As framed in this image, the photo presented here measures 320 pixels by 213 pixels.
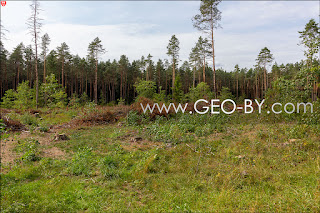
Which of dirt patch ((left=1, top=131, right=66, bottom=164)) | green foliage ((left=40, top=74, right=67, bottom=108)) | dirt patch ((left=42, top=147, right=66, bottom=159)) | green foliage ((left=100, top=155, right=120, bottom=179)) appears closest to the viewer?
green foliage ((left=100, top=155, right=120, bottom=179))

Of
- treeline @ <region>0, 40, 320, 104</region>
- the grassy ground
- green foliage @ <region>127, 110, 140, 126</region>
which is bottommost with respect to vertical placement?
the grassy ground

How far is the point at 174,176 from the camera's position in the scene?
20.6 feet

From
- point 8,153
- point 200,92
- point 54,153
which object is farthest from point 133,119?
point 200,92

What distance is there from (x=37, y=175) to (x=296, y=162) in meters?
9.24

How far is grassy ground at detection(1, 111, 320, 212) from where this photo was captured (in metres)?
4.63

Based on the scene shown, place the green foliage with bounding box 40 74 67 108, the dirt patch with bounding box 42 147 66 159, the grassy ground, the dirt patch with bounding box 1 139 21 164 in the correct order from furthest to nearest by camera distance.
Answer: the green foliage with bounding box 40 74 67 108, the dirt patch with bounding box 42 147 66 159, the dirt patch with bounding box 1 139 21 164, the grassy ground

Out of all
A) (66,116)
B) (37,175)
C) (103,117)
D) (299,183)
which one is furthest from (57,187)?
(66,116)

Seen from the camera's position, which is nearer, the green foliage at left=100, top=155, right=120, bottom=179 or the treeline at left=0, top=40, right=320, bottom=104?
the green foliage at left=100, top=155, right=120, bottom=179

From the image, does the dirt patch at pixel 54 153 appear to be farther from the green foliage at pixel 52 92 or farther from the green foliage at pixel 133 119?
the green foliage at pixel 52 92

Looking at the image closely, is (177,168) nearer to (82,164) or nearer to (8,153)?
(82,164)

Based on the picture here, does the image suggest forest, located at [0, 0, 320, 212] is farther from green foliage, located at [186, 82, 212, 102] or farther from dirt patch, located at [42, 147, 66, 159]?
green foliage, located at [186, 82, 212, 102]

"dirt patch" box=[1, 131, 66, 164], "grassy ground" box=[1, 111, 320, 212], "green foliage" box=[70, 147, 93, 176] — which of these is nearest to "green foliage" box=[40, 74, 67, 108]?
"dirt patch" box=[1, 131, 66, 164]

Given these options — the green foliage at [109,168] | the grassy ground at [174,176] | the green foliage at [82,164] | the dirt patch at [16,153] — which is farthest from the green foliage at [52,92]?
the green foliage at [109,168]

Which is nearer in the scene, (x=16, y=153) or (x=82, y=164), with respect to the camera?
(x=82, y=164)
